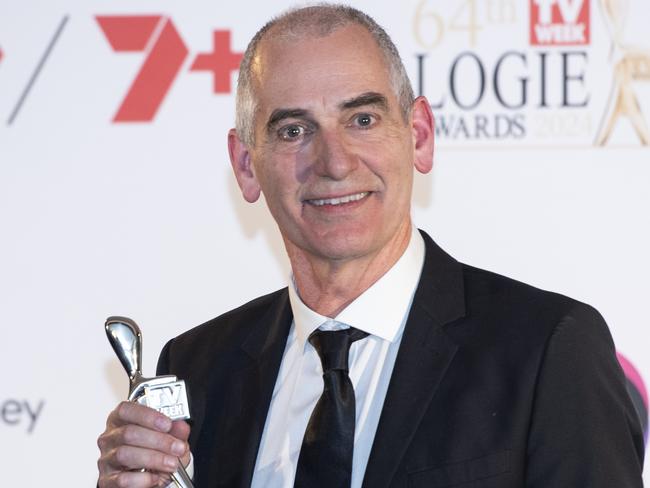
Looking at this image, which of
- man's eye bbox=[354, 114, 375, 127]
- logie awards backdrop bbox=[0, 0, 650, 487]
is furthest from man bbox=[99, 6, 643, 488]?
logie awards backdrop bbox=[0, 0, 650, 487]

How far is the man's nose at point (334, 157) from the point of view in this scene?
172 cm

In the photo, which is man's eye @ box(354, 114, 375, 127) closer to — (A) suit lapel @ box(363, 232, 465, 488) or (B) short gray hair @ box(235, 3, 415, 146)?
(B) short gray hair @ box(235, 3, 415, 146)

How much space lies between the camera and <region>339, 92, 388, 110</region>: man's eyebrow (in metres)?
1.75

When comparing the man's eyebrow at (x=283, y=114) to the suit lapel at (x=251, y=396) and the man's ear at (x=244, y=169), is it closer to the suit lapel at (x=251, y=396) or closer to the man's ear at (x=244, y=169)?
the man's ear at (x=244, y=169)

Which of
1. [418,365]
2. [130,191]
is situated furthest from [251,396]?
[130,191]

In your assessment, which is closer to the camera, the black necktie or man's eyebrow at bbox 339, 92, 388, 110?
the black necktie

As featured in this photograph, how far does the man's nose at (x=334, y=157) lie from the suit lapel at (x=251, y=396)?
12.0 inches

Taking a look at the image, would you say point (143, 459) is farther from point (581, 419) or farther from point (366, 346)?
point (581, 419)

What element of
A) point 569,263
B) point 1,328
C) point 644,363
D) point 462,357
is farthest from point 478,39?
point 1,328

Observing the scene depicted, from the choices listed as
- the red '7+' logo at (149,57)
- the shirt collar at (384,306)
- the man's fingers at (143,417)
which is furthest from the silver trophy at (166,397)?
the red '7+' logo at (149,57)

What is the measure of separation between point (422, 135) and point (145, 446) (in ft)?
2.26

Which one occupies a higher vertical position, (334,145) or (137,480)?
(334,145)

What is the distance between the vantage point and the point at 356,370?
5.71ft

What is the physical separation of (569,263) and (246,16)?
2.58 ft
